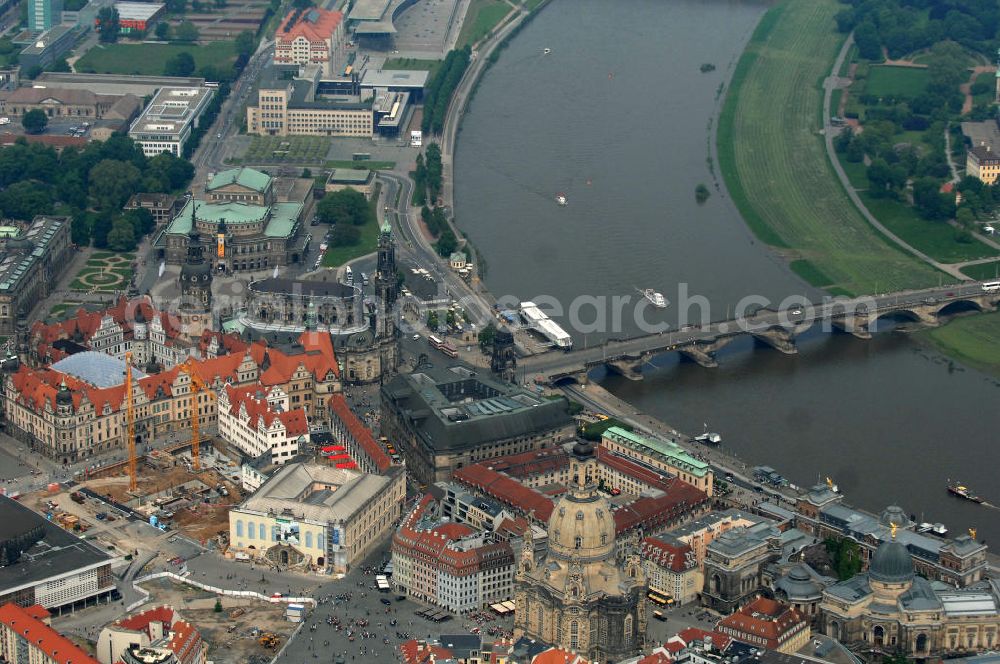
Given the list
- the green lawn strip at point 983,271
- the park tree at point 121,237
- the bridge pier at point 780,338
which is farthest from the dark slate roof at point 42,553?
the green lawn strip at point 983,271

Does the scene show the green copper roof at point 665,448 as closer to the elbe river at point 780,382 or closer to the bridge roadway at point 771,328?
the elbe river at point 780,382

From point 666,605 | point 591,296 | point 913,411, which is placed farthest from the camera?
point 591,296

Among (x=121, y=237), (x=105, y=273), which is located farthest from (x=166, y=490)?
(x=121, y=237)

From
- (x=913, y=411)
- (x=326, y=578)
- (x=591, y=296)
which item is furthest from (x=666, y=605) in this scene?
(x=591, y=296)

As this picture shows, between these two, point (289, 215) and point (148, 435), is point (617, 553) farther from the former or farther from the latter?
point (289, 215)

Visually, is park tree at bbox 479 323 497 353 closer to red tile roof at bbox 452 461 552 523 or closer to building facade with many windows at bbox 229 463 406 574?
red tile roof at bbox 452 461 552 523

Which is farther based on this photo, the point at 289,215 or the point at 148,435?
the point at 289,215
